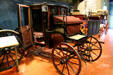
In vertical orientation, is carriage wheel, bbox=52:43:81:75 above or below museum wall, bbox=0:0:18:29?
below

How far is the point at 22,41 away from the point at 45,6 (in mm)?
1237

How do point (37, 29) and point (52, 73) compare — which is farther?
point (37, 29)

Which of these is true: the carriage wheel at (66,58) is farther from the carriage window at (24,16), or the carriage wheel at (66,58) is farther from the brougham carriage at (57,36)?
the carriage window at (24,16)

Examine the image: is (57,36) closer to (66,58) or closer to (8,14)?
(66,58)

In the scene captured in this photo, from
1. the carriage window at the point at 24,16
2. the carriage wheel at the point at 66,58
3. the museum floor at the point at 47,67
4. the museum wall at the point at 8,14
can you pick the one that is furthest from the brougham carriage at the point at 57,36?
the carriage window at the point at 24,16

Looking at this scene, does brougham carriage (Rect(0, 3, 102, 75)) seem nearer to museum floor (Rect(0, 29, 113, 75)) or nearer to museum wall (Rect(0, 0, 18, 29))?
museum floor (Rect(0, 29, 113, 75))

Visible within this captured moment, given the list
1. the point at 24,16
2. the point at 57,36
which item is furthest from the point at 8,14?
the point at 57,36

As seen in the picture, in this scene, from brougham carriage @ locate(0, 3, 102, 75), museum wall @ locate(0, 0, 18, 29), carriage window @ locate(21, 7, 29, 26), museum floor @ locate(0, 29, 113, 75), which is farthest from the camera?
carriage window @ locate(21, 7, 29, 26)

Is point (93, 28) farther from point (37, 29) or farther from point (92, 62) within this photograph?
point (37, 29)

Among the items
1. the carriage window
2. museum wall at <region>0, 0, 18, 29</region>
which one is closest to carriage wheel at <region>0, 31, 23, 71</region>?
museum wall at <region>0, 0, 18, 29</region>

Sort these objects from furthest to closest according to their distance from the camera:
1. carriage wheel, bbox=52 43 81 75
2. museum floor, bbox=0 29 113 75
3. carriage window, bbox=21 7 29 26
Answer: carriage window, bbox=21 7 29 26 → museum floor, bbox=0 29 113 75 → carriage wheel, bbox=52 43 81 75

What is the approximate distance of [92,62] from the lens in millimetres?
2988

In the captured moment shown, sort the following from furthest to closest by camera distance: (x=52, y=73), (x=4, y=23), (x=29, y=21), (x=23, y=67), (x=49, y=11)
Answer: (x=29, y=21)
(x=4, y=23)
(x=49, y=11)
(x=23, y=67)
(x=52, y=73)

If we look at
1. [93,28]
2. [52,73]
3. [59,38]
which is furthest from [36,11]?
[52,73]
